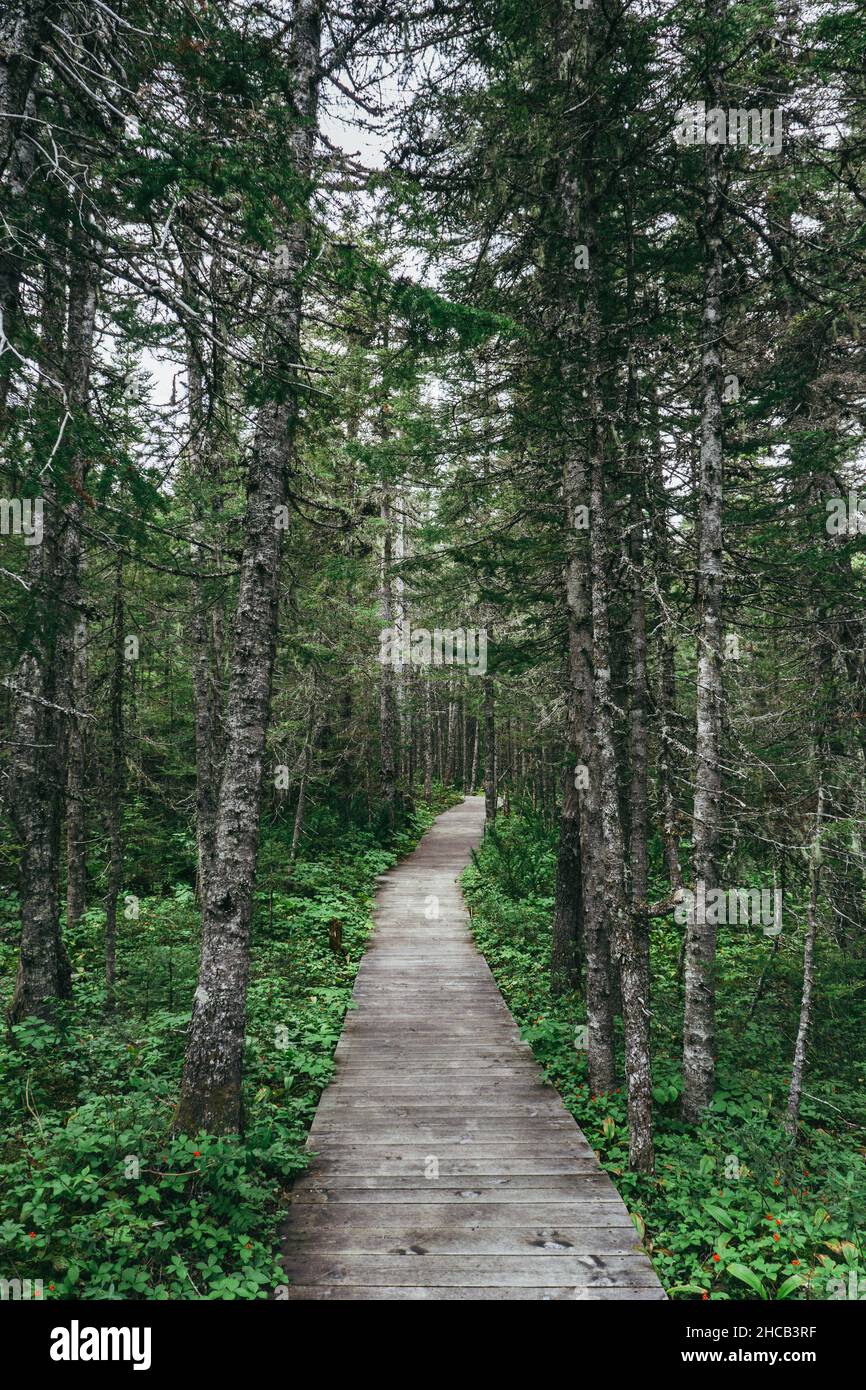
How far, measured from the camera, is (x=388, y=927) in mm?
12711

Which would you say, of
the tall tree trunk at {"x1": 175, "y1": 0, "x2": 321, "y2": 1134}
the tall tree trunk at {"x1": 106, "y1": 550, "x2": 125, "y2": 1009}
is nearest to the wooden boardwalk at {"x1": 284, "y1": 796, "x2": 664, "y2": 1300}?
the tall tree trunk at {"x1": 175, "y1": 0, "x2": 321, "y2": 1134}

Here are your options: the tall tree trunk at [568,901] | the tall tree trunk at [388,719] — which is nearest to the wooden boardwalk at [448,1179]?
the tall tree trunk at [568,901]

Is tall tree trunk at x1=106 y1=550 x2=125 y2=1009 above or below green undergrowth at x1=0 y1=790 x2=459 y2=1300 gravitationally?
above

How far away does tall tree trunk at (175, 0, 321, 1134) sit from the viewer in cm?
539

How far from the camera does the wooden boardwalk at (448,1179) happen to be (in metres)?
4.41

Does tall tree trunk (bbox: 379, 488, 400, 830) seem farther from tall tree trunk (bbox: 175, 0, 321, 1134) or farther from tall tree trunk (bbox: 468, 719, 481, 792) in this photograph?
tall tree trunk (bbox: 468, 719, 481, 792)

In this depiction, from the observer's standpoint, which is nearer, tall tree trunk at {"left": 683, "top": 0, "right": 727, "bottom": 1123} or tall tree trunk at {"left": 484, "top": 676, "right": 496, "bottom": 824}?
tall tree trunk at {"left": 683, "top": 0, "right": 727, "bottom": 1123}

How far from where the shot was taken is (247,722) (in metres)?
5.80

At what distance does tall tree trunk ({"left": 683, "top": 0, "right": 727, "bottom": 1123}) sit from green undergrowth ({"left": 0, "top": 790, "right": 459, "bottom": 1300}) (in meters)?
4.39

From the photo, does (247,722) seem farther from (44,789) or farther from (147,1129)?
(147,1129)

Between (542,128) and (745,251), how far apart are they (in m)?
2.76

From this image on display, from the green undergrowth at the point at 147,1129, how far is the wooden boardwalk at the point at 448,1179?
1.17ft

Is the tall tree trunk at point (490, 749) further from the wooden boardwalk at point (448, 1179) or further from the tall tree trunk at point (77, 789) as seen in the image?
the tall tree trunk at point (77, 789)

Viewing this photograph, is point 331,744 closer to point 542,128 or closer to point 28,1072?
point 28,1072
